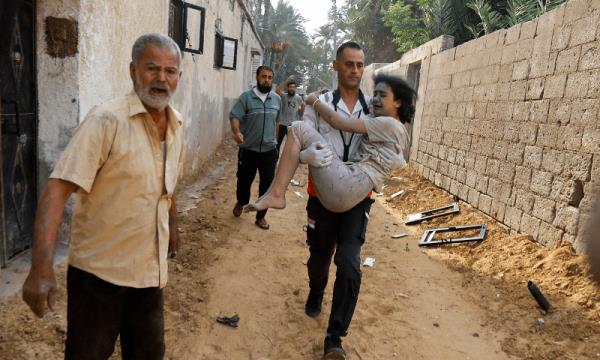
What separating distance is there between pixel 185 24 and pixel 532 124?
4525 millimetres

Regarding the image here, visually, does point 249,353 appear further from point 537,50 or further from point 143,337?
point 537,50

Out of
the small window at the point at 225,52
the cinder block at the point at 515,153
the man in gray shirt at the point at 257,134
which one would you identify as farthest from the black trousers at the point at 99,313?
the small window at the point at 225,52

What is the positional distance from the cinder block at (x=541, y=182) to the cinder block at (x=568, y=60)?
1118 millimetres

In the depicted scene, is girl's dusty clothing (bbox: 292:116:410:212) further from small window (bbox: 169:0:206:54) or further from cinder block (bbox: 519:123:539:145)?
small window (bbox: 169:0:206:54)

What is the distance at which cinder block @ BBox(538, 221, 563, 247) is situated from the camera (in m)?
4.65

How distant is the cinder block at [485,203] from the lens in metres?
6.03

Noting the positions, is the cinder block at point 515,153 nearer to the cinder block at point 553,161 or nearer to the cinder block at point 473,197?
the cinder block at point 553,161

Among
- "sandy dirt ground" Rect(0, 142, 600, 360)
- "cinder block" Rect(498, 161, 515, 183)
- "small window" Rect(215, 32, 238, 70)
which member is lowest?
"sandy dirt ground" Rect(0, 142, 600, 360)

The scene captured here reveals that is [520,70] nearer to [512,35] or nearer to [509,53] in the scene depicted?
[509,53]

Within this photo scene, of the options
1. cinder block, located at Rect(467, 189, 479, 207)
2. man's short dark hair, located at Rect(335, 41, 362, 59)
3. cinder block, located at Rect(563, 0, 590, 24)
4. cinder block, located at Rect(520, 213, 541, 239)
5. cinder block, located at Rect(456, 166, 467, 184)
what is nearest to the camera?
man's short dark hair, located at Rect(335, 41, 362, 59)

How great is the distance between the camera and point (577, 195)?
448 centimetres

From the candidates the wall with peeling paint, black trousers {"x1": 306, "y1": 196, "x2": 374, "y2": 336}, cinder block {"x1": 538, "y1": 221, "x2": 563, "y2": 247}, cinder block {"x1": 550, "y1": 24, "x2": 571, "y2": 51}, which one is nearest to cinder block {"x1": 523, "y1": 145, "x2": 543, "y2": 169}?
cinder block {"x1": 538, "y1": 221, "x2": 563, "y2": 247}

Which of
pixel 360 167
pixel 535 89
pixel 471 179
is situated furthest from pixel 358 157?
pixel 471 179

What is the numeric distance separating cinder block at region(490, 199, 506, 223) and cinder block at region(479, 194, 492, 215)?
82 mm
